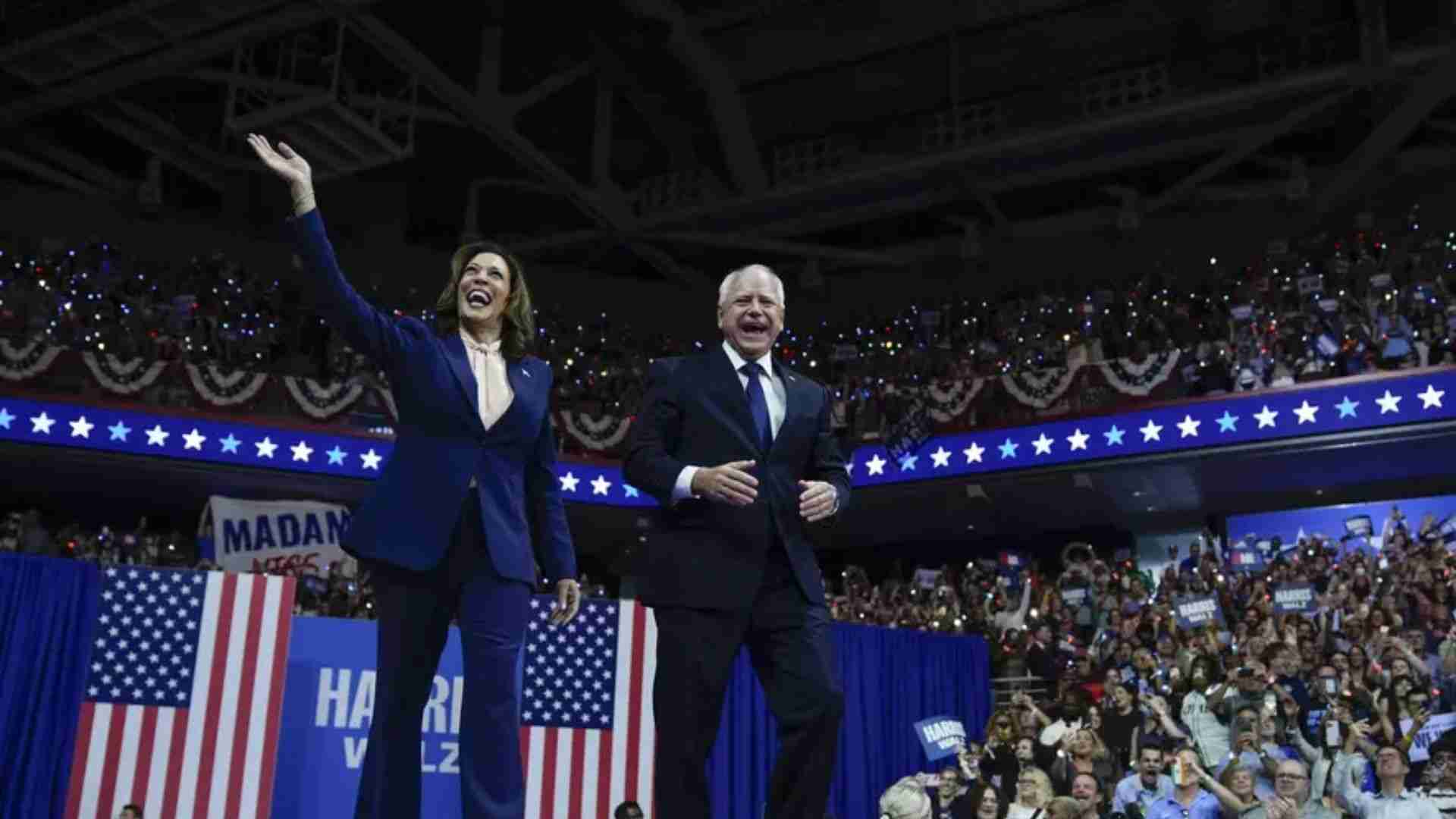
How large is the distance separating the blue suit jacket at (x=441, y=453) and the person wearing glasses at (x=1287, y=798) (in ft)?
20.4

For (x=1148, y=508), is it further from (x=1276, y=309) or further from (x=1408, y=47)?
(x=1408, y=47)

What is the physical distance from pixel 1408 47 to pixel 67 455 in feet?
56.5

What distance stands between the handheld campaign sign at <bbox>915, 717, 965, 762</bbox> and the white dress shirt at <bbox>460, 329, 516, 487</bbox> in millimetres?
10050

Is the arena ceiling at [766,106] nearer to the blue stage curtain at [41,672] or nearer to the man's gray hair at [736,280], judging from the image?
the blue stage curtain at [41,672]

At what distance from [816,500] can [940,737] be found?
33.3 ft

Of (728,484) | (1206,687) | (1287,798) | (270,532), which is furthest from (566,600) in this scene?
(270,532)

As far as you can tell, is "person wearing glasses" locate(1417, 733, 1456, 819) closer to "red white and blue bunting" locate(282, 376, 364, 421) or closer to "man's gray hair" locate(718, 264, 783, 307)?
"man's gray hair" locate(718, 264, 783, 307)

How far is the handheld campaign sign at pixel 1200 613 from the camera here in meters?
12.7

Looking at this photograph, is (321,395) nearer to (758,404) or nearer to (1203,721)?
(1203,721)

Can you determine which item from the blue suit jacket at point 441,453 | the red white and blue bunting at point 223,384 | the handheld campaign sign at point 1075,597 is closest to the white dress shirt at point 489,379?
the blue suit jacket at point 441,453

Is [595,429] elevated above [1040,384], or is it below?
below

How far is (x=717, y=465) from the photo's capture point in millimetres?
3299

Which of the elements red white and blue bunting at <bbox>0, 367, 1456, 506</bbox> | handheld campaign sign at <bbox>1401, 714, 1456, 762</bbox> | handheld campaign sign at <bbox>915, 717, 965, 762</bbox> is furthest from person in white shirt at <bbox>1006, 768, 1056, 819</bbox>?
red white and blue bunting at <bbox>0, 367, 1456, 506</bbox>

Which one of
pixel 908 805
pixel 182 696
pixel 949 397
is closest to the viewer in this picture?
pixel 908 805
